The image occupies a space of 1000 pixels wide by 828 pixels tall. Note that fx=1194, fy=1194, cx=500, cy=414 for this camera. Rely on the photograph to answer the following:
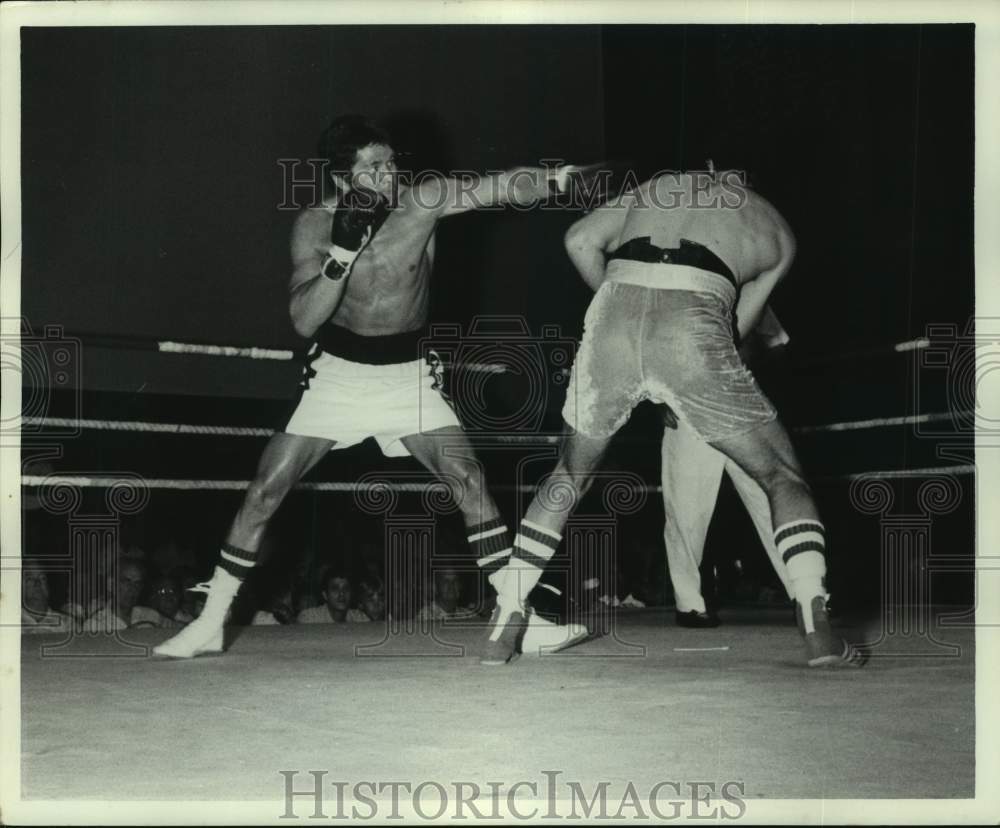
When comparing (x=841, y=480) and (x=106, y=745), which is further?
(x=841, y=480)

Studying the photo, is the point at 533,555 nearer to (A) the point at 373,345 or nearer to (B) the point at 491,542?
(B) the point at 491,542

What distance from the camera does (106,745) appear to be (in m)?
2.11

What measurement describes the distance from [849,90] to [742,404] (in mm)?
934

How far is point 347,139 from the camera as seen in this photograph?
9.59ft

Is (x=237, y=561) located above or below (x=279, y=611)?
above

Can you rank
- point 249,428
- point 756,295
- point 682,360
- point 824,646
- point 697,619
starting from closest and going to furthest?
point 824,646 → point 682,360 → point 756,295 → point 697,619 → point 249,428

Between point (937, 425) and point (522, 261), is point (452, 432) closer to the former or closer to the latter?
point (522, 261)

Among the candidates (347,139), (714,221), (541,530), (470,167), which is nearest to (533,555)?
(541,530)

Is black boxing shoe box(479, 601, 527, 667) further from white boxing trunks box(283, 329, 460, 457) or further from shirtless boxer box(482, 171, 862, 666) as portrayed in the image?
white boxing trunks box(283, 329, 460, 457)

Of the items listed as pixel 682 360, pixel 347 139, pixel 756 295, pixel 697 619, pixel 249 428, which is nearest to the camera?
pixel 682 360

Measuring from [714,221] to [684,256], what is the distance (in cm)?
12

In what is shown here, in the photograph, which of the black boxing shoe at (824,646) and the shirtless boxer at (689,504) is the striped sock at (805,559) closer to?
the black boxing shoe at (824,646)

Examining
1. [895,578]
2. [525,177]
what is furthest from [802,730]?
[525,177]

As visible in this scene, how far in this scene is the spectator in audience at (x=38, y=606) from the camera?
2.84 meters
